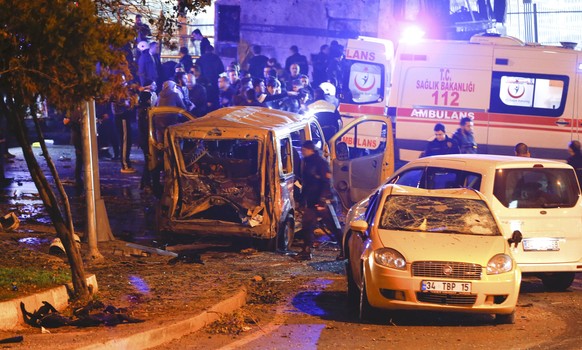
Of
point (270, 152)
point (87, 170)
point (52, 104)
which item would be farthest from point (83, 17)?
point (270, 152)

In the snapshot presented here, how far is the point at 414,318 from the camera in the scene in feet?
33.7

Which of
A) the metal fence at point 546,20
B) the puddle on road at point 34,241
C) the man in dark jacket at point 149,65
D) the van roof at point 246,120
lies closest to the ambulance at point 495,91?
the van roof at point 246,120

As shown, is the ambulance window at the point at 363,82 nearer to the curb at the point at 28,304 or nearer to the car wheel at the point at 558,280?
the car wheel at the point at 558,280

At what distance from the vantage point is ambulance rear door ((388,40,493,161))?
18375 millimetres

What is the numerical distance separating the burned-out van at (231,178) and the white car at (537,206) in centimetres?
297

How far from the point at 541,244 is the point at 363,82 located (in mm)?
10274

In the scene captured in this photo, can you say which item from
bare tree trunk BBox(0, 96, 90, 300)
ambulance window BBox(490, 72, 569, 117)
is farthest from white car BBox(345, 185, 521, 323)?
ambulance window BBox(490, 72, 569, 117)

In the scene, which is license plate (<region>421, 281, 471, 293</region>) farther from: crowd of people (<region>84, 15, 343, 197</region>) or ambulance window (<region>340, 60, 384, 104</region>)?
ambulance window (<region>340, 60, 384, 104</region>)

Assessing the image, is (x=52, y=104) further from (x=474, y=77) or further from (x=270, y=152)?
(x=474, y=77)

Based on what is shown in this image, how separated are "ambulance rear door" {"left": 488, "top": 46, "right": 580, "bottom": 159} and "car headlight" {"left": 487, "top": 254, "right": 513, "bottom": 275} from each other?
29.8 feet

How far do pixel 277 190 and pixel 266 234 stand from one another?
63cm

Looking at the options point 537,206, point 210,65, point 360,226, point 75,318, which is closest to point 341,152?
point 537,206

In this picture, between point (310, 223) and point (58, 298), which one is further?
point (310, 223)

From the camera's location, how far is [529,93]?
61.2ft
